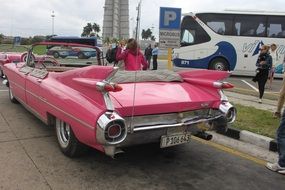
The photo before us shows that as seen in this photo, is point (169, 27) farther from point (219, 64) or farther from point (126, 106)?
point (219, 64)

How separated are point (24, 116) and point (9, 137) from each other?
56.8 inches

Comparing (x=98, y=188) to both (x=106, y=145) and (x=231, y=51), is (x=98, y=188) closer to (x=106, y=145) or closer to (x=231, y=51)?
(x=106, y=145)

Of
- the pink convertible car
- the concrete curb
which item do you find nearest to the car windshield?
the pink convertible car

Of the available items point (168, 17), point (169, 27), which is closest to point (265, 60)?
point (169, 27)

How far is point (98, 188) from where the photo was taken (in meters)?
4.11

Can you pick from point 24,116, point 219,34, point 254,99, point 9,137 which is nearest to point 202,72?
point 9,137

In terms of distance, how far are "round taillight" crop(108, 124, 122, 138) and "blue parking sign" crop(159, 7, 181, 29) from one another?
20.0ft

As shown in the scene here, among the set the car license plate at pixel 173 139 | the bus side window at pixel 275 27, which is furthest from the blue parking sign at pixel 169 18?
the bus side window at pixel 275 27

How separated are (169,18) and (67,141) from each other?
18.5ft

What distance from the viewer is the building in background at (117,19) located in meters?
7.88

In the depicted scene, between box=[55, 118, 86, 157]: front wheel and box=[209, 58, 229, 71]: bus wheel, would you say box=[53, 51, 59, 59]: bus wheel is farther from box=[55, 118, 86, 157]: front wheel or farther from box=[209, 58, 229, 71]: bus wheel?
box=[209, 58, 229, 71]: bus wheel

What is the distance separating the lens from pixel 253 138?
6.29m

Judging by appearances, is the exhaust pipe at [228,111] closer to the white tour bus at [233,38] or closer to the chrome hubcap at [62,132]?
the chrome hubcap at [62,132]

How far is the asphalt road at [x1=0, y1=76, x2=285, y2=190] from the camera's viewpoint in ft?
14.0
